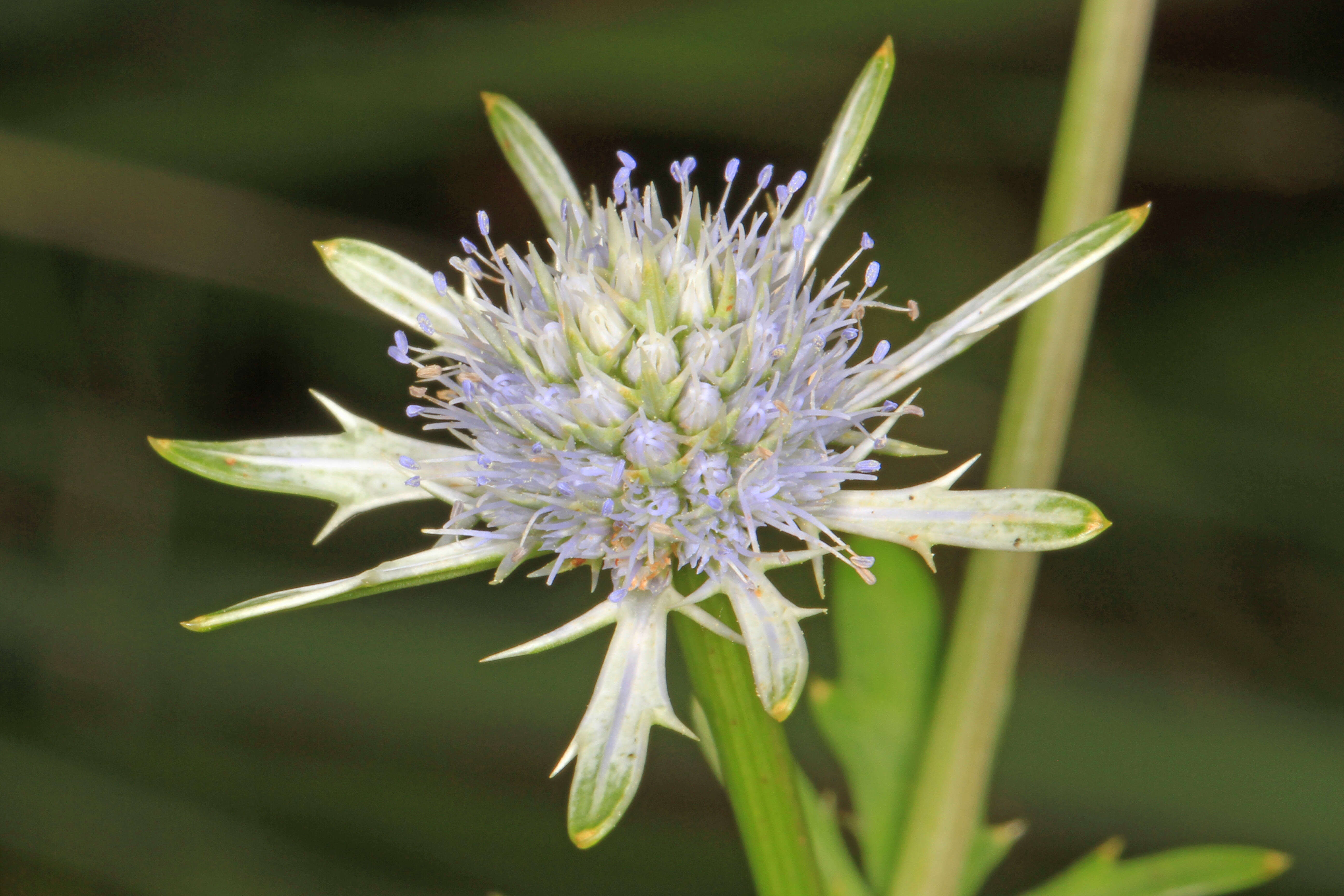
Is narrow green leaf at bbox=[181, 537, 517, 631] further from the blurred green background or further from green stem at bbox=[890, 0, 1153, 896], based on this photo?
the blurred green background

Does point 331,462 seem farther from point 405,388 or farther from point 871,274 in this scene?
point 405,388

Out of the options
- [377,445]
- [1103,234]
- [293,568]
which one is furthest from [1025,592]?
[293,568]

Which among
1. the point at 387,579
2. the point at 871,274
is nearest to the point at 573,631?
the point at 387,579

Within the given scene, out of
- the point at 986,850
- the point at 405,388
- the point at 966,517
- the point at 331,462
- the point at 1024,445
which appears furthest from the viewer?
the point at 405,388

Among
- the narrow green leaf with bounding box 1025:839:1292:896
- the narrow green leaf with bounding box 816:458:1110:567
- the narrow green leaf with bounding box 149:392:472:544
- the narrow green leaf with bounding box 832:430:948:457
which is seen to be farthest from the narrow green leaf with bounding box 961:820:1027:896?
the narrow green leaf with bounding box 149:392:472:544

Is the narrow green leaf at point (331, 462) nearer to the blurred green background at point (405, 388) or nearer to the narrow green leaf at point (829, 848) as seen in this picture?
the narrow green leaf at point (829, 848)

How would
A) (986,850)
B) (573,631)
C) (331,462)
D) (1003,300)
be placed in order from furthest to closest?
1. (986,850)
2. (331,462)
3. (1003,300)
4. (573,631)

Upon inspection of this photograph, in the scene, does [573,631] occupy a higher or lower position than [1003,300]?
lower
